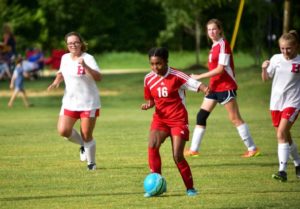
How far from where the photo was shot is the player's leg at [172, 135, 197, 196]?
37.0ft

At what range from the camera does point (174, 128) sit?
11.5 metres

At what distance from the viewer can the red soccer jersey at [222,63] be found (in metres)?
15.2

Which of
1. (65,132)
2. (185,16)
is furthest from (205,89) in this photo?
(185,16)

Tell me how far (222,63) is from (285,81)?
7.71 feet

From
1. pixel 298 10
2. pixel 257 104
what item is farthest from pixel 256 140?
pixel 298 10

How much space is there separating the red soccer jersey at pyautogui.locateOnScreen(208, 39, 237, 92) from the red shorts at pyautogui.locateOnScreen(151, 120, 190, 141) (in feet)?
12.3

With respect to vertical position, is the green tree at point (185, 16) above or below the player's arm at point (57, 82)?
below

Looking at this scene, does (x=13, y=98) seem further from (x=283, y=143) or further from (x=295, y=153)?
(x=283, y=143)

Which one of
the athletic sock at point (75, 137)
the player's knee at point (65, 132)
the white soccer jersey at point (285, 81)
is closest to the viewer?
the white soccer jersey at point (285, 81)

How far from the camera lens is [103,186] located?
1225cm

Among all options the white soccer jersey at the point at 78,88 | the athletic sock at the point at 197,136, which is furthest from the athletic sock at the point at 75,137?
the athletic sock at the point at 197,136

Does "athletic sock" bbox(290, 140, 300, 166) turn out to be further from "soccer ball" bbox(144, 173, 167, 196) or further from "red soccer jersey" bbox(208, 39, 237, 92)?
"soccer ball" bbox(144, 173, 167, 196)

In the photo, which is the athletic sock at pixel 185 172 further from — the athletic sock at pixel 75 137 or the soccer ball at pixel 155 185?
the athletic sock at pixel 75 137

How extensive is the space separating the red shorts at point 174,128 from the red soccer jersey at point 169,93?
55 millimetres
